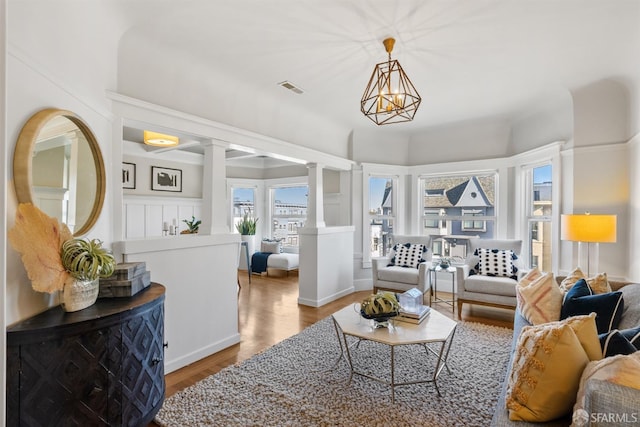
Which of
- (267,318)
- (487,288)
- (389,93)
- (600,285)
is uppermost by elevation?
(389,93)

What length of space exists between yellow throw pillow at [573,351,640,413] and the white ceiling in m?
2.13

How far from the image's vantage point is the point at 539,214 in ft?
14.3

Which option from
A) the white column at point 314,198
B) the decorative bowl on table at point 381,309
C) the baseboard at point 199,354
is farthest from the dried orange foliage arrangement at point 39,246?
the white column at point 314,198

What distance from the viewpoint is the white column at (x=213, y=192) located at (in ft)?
9.84

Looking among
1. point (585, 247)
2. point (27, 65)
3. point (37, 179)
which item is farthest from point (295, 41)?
point (585, 247)

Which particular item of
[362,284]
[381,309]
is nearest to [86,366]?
[381,309]

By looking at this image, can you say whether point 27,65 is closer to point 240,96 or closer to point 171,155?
point 240,96

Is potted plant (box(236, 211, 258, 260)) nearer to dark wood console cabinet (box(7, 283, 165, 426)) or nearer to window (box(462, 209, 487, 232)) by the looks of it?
window (box(462, 209, 487, 232))

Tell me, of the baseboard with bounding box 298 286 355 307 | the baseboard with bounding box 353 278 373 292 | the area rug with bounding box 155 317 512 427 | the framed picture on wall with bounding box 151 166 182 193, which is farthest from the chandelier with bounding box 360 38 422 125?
the framed picture on wall with bounding box 151 166 182 193

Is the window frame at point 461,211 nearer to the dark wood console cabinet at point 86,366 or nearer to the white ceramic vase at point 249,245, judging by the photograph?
the white ceramic vase at point 249,245

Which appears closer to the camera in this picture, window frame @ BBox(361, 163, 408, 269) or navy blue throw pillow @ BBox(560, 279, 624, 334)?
navy blue throw pillow @ BBox(560, 279, 624, 334)

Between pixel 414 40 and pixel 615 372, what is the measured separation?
95.3 inches

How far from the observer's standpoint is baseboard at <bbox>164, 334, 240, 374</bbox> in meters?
2.59

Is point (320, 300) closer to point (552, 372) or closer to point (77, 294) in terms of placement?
point (77, 294)
